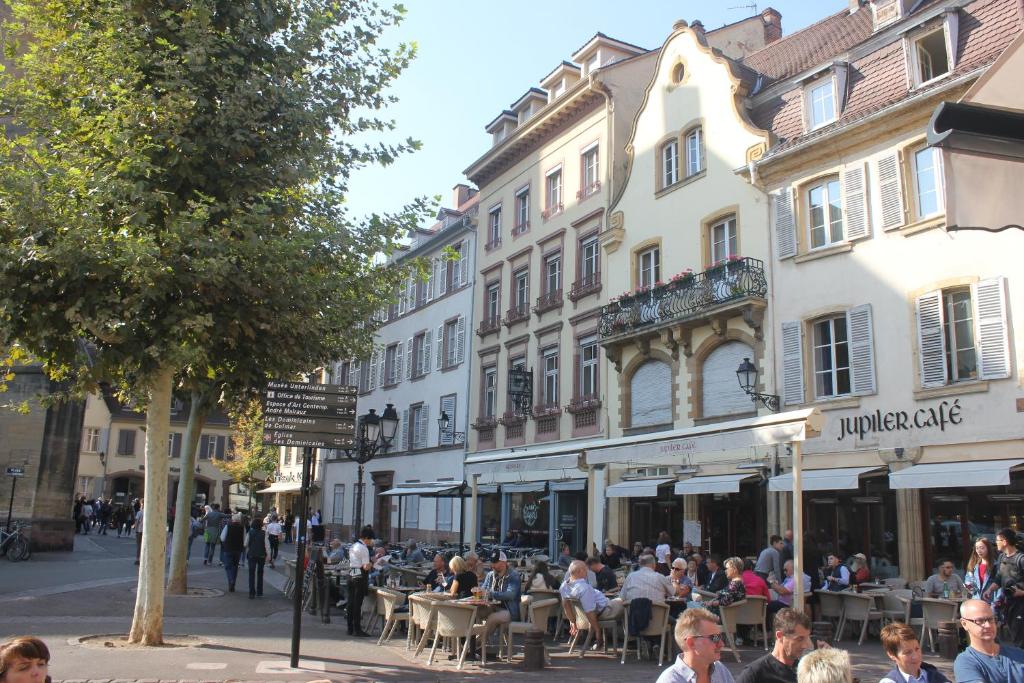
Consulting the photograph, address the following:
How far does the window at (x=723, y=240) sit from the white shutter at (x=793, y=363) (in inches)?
108

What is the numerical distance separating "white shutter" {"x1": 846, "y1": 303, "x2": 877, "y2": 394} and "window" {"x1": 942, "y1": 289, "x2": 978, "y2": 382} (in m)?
1.45

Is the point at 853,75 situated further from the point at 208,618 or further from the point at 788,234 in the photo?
the point at 208,618

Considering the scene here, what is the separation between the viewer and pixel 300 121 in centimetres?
1095

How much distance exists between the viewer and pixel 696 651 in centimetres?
492

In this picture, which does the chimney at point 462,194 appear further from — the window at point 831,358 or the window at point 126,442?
the window at point 126,442

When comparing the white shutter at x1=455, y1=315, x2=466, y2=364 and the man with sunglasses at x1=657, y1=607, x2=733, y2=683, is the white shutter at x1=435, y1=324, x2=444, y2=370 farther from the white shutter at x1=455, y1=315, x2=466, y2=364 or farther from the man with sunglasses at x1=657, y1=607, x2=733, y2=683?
the man with sunglasses at x1=657, y1=607, x2=733, y2=683

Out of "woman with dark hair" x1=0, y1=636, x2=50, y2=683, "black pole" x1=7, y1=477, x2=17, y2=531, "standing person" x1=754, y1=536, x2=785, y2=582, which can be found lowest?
"woman with dark hair" x1=0, y1=636, x2=50, y2=683

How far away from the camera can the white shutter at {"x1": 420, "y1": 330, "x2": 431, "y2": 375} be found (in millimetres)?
36344

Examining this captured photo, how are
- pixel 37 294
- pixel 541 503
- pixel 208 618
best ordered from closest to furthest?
pixel 37 294, pixel 208 618, pixel 541 503

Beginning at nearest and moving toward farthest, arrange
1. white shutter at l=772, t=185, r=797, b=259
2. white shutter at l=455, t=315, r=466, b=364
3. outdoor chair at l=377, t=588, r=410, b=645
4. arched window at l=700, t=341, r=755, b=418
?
outdoor chair at l=377, t=588, r=410, b=645 → white shutter at l=772, t=185, r=797, b=259 → arched window at l=700, t=341, r=755, b=418 → white shutter at l=455, t=315, r=466, b=364

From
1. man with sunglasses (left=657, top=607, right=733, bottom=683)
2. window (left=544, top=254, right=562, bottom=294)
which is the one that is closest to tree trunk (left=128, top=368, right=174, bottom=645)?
man with sunglasses (left=657, top=607, right=733, bottom=683)

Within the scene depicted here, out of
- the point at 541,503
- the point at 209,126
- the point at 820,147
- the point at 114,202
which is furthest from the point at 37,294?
the point at 541,503

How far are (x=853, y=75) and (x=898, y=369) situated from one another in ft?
21.6

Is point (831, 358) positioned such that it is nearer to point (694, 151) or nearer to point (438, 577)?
point (694, 151)
